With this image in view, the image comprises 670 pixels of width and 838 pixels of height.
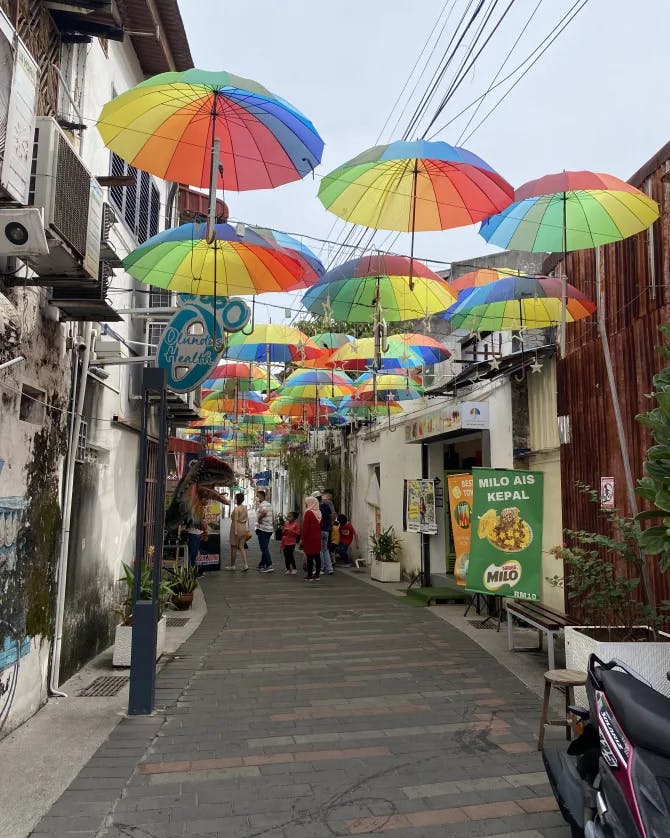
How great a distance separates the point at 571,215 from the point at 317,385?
9.29 meters

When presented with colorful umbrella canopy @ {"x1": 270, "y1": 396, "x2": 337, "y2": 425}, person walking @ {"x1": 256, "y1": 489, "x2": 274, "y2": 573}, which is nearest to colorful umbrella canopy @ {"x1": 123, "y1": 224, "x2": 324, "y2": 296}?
colorful umbrella canopy @ {"x1": 270, "y1": 396, "x2": 337, "y2": 425}

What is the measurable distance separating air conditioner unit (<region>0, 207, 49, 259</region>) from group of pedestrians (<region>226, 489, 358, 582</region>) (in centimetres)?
1187

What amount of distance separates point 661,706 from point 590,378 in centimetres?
541

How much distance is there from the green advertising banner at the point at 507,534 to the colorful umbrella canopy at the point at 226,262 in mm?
3403

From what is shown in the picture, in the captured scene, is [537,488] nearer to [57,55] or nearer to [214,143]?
[214,143]

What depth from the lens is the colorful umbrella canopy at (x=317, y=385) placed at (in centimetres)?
1530

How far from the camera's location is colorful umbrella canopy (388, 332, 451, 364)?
38.8ft

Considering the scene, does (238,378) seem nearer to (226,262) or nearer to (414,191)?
(226,262)

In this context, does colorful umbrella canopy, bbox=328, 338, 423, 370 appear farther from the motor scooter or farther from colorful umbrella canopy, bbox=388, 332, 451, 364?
the motor scooter

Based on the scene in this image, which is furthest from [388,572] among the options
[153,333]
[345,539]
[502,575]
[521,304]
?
[521,304]

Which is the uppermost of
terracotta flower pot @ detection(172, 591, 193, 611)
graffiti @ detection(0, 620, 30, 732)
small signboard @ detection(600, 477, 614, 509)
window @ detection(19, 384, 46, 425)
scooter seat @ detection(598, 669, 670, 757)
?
window @ detection(19, 384, 46, 425)

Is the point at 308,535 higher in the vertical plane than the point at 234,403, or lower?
lower

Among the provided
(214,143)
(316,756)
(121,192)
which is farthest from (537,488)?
(121,192)

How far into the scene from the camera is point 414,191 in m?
6.18
